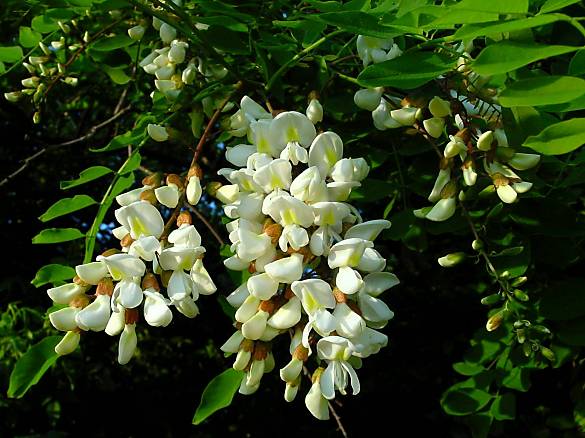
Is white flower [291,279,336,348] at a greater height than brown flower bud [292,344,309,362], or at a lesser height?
greater

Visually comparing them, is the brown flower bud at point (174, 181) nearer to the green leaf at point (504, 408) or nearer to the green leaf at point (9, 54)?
the green leaf at point (9, 54)

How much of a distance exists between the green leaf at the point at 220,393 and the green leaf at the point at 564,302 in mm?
595

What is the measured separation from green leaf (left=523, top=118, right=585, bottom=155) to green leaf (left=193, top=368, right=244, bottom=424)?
50cm

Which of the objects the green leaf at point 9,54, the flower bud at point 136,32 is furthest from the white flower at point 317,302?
the green leaf at point 9,54

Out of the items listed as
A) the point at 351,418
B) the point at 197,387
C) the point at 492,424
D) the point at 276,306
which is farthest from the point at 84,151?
the point at 276,306

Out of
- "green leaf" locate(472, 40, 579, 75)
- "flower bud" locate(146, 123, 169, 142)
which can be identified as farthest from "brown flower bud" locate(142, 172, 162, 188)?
"green leaf" locate(472, 40, 579, 75)

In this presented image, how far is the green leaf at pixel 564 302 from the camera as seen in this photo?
1.30 meters

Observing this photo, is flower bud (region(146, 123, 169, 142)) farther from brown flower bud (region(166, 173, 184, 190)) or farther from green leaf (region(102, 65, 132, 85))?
green leaf (region(102, 65, 132, 85))

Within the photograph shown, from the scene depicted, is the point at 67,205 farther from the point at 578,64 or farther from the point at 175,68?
the point at 578,64

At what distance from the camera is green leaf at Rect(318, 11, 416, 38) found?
2.75 feet

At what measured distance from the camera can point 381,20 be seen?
2.90 ft

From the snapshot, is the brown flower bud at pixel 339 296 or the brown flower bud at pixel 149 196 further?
the brown flower bud at pixel 149 196

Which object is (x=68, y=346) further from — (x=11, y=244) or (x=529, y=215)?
(x=11, y=244)

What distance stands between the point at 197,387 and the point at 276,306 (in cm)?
205
